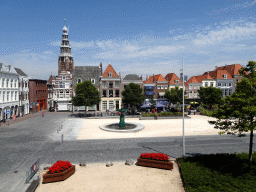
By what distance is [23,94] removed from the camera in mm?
46469

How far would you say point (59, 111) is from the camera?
51.9m

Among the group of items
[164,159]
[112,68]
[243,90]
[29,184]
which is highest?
[112,68]

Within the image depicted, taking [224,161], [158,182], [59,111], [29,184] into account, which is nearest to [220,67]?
[59,111]

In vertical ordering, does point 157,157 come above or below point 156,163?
above

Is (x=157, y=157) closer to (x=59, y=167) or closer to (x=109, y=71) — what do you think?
(x=59, y=167)

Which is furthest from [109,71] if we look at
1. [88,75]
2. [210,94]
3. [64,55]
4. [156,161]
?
[156,161]

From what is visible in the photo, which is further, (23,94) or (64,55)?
(64,55)

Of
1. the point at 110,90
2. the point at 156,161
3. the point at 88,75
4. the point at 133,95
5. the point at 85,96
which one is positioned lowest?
the point at 156,161

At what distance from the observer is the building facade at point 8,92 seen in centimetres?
3656

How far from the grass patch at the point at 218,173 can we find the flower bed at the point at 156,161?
99cm

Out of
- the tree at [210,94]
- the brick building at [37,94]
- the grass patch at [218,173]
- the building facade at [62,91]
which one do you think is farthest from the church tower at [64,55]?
the grass patch at [218,173]

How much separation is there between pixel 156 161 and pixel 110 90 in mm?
39198

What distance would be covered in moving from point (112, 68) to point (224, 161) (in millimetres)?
42654

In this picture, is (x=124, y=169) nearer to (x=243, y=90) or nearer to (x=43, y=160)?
(x=43, y=160)
